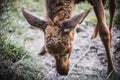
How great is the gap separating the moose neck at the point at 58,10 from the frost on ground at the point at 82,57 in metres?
1.01

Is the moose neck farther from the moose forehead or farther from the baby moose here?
the moose forehead

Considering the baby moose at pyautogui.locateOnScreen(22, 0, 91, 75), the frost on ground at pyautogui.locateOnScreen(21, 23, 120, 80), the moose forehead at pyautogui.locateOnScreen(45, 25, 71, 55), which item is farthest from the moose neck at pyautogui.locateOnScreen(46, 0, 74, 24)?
the frost on ground at pyautogui.locateOnScreen(21, 23, 120, 80)

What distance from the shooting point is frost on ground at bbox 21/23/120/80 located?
676 centimetres

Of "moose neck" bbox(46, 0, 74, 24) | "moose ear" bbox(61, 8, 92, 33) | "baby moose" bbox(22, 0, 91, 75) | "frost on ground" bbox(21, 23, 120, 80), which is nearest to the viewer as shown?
"moose ear" bbox(61, 8, 92, 33)

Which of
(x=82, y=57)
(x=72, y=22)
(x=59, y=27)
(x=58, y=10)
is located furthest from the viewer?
(x=82, y=57)

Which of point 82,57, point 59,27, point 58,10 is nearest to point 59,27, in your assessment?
point 59,27

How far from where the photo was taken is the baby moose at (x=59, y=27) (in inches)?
224

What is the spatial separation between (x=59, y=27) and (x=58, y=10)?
445 millimetres

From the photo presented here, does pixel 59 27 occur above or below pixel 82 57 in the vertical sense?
above

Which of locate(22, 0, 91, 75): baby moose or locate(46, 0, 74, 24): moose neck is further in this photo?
locate(46, 0, 74, 24): moose neck

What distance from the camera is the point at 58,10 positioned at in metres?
6.07

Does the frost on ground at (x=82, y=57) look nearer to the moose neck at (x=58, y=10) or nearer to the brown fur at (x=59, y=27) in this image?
the brown fur at (x=59, y=27)

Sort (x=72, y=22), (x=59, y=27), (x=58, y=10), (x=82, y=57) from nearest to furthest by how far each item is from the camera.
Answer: (x=72, y=22) < (x=59, y=27) < (x=58, y=10) < (x=82, y=57)

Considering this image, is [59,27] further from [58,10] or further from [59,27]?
[58,10]
